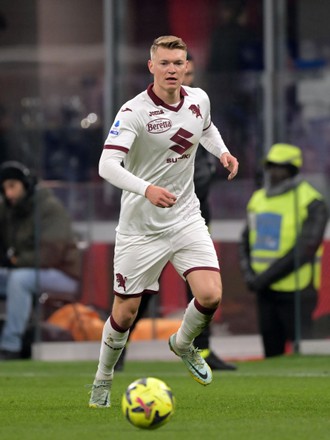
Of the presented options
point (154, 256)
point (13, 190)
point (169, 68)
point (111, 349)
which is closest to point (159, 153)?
point (169, 68)

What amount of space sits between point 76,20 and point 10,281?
5.45 metres

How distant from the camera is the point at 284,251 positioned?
46.0 ft

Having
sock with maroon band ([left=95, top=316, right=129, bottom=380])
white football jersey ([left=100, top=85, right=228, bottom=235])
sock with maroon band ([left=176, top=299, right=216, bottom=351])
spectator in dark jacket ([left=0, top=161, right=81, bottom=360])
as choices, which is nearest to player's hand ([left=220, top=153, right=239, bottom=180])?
white football jersey ([left=100, top=85, right=228, bottom=235])

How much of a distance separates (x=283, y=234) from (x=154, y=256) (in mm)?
5326

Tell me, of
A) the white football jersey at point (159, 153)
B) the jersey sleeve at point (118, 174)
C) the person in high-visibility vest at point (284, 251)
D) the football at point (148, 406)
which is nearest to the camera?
the football at point (148, 406)

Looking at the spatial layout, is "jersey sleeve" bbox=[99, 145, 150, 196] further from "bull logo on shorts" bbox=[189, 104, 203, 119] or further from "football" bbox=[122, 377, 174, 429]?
"football" bbox=[122, 377, 174, 429]

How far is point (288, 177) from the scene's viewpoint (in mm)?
14180

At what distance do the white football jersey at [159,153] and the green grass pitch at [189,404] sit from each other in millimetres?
1118

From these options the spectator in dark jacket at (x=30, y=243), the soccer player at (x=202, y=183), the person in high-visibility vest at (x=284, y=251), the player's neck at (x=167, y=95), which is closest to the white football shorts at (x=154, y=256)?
the player's neck at (x=167, y=95)

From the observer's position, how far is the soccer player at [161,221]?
345 inches

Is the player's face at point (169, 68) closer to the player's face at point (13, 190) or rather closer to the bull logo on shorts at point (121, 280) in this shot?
the bull logo on shorts at point (121, 280)

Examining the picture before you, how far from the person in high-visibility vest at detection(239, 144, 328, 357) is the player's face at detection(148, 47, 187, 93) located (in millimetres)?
5279

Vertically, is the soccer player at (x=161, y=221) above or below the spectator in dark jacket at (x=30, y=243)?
above

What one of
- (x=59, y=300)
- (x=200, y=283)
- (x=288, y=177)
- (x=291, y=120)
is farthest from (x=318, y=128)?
(x=200, y=283)
